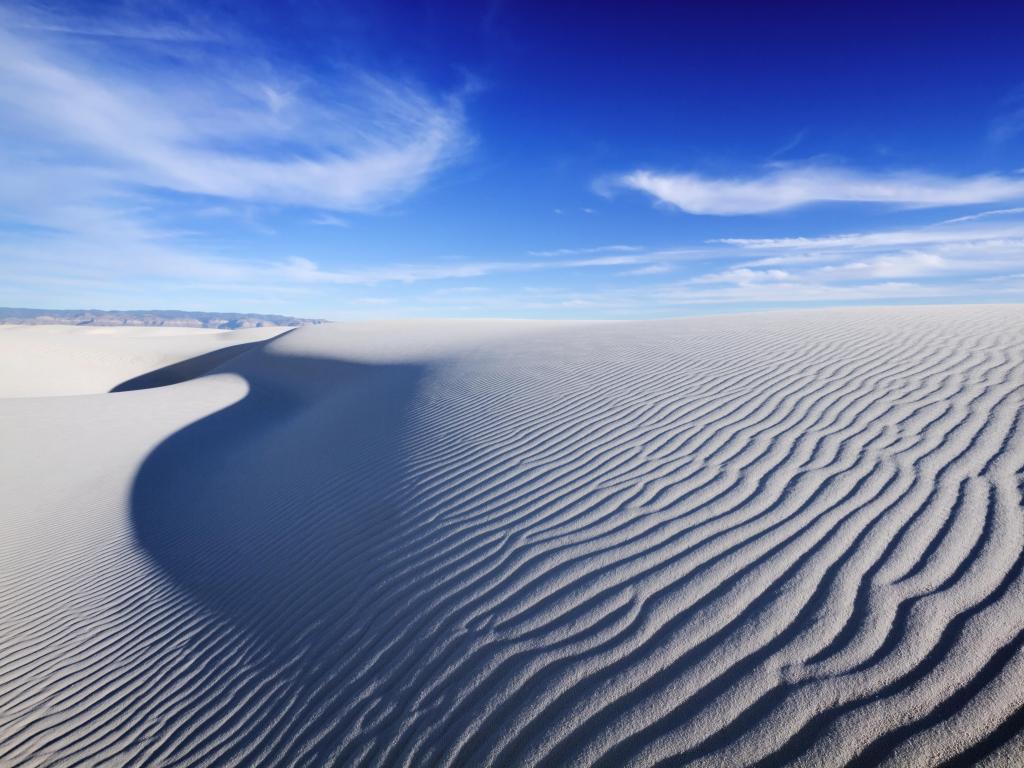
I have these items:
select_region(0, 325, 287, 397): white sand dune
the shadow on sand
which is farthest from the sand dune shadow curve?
A: select_region(0, 325, 287, 397): white sand dune

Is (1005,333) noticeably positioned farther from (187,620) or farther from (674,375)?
(187,620)

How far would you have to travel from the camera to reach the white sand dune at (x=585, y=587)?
209 cm

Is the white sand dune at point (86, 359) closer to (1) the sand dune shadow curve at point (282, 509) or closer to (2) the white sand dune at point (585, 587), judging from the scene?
(1) the sand dune shadow curve at point (282, 509)

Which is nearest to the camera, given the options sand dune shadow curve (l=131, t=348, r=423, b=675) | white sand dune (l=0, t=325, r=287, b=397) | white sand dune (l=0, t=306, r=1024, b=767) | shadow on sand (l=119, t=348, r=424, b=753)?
white sand dune (l=0, t=306, r=1024, b=767)

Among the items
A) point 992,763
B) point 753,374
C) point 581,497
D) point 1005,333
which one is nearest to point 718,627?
point 992,763

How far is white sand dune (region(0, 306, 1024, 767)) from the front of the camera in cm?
209

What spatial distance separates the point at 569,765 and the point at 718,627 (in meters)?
0.94

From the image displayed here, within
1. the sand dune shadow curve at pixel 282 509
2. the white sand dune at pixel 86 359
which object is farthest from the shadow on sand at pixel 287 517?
the white sand dune at pixel 86 359

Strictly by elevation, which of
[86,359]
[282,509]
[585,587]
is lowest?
[86,359]

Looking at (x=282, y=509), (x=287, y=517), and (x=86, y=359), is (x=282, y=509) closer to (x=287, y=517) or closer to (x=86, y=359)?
(x=287, y=517)

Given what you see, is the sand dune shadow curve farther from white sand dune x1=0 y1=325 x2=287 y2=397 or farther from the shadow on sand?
white sand dune x1=0 y1=325 x2=287 y2=397

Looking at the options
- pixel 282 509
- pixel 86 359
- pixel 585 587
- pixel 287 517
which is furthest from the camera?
pixel 86 359

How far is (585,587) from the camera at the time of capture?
292 cm

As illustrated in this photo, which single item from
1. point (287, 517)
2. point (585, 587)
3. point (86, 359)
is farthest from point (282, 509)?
point (86, 359)
